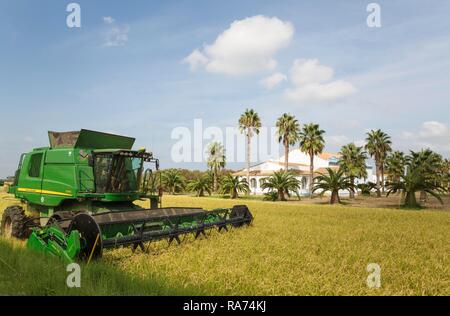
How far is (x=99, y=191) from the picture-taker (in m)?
10.8

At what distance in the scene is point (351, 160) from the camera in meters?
58.0

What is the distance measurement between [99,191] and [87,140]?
6.43 ft

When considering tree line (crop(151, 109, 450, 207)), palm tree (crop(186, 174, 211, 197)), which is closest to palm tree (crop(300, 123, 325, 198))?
tree line (crop(151, 109, 450, 207))

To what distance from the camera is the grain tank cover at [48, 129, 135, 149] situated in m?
11.5

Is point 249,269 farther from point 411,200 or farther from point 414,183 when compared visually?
point 411,200

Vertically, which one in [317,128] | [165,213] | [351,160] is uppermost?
[317,128]

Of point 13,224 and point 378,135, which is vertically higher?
point 378,135

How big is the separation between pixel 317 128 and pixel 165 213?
4319cm

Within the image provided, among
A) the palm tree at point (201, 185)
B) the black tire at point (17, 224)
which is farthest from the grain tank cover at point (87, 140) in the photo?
the palm tree at point (201, 185)

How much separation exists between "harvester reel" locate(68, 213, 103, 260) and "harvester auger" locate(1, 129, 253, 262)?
1.29 m

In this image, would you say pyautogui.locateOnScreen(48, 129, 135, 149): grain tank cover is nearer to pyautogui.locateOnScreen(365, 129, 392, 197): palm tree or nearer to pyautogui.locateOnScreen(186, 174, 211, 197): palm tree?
pyautogui.locateOnScreen(186, 174, 211, 197): palm tree

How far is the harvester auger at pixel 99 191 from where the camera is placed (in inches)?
380
